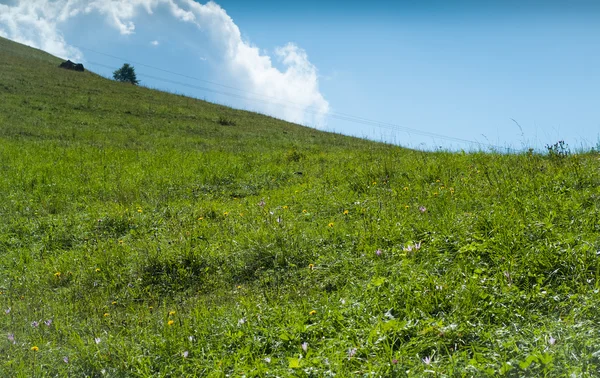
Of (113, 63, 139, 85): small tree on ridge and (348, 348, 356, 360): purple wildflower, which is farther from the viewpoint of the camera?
(113, 63, 139, 85): small tree on ridge

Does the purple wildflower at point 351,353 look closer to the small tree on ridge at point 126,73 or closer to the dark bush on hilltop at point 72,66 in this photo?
the dark bush on hilltop at point 72,66

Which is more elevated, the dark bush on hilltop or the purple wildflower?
the dark bush on hilltop

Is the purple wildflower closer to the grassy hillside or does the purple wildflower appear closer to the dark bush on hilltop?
the grassy hillside

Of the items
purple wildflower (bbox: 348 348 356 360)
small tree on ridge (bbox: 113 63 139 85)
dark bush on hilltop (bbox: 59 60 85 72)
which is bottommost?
purple wildflower (bbox: 348 348 356 360)

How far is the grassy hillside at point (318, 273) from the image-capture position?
3.64 meters

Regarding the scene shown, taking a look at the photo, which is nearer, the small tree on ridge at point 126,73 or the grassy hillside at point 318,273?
the grassy hillside at point 318,273

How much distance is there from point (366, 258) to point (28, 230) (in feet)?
21.7

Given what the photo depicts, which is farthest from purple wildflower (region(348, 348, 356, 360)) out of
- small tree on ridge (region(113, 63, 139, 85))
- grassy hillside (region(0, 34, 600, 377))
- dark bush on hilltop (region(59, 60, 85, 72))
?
small tree on ridge (region(113, 63, 139, 85))

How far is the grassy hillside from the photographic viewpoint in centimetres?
364

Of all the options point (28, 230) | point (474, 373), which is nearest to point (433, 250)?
point (474, 373)

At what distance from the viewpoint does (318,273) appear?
212 inches

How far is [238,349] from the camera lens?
4.00 m

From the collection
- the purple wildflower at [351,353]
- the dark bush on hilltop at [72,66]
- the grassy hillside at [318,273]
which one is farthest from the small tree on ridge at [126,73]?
the purple wildflower at [351,353]

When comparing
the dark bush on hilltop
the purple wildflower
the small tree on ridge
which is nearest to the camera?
the purple wildflower
